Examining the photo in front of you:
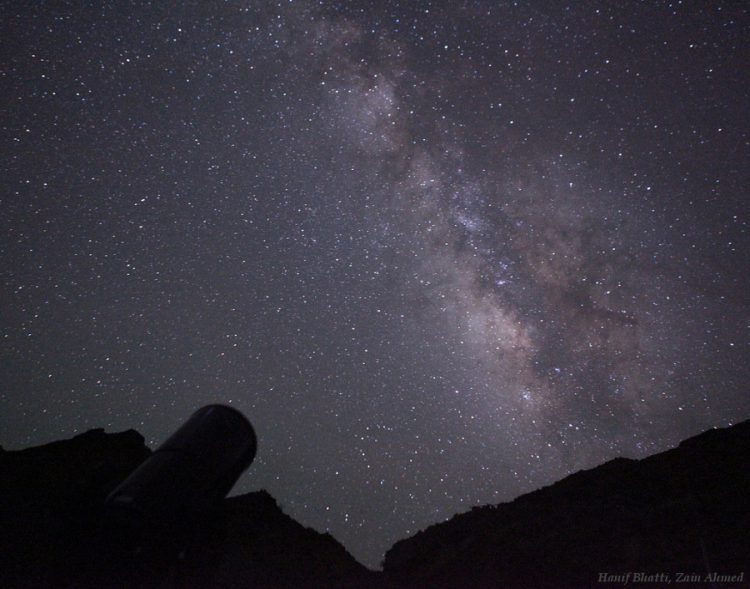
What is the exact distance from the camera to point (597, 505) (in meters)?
7.33

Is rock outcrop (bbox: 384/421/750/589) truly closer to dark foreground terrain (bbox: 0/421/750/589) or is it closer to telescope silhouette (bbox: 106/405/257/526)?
dark foreground terrain (bbox: 0/421/750/589)

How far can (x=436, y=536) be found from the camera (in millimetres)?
8680

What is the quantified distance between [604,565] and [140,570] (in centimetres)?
507

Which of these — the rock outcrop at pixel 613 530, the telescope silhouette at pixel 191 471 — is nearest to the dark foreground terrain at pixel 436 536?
the rock outcrop at pixel 613 530

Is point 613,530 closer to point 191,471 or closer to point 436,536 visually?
point 436,536

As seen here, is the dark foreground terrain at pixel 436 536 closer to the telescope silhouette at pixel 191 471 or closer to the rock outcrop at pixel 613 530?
the rock outcrop at pixel 613 530

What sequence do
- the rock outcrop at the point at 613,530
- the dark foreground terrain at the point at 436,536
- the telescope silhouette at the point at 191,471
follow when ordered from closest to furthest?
the telescope silhouette at the point at 191,471 → the dark foreground terrain at the point at 436,536 → the rock outcrop at the point at 613,530

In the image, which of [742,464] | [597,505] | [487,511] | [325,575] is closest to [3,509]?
[325,575]

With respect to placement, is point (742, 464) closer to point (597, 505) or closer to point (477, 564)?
→ point (597, 505)

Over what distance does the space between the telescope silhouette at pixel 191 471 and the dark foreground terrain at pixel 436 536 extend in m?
0.21

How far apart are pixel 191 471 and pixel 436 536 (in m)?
5.33

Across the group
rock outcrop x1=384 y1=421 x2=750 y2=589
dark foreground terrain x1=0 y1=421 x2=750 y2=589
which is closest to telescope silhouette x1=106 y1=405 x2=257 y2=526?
dark foreground terrain x1=0 y1=421 x2=750 y2=589

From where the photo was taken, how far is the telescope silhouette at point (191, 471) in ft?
15.0

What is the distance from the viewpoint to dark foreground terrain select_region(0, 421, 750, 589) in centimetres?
513
